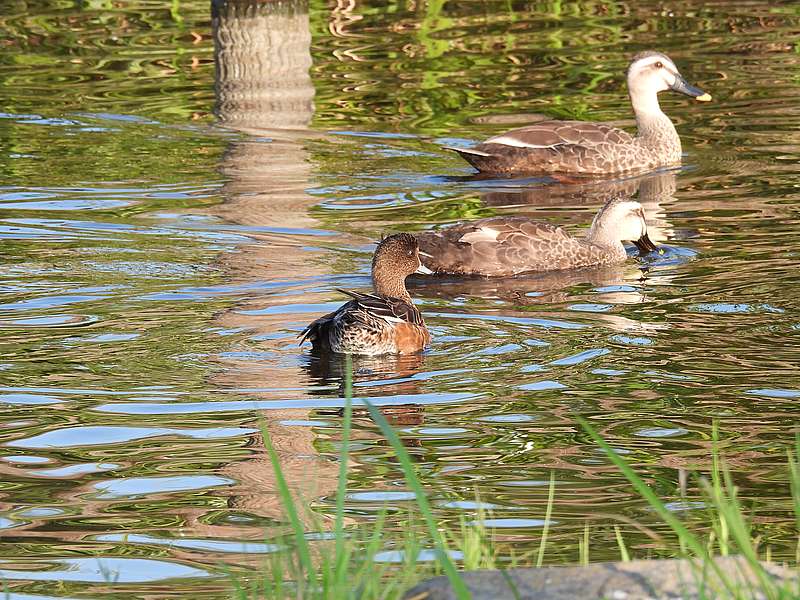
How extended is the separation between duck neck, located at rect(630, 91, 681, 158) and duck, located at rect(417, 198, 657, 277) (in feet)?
10.7

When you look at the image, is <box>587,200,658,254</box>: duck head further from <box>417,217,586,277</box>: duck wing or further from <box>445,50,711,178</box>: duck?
<box>445,50,711,178</box>: duck

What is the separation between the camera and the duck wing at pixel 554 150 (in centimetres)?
1408

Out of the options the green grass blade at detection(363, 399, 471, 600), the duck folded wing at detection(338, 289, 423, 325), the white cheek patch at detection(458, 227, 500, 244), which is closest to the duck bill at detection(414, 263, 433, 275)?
the white cheek patch at detection(458, 227, 500, 244)

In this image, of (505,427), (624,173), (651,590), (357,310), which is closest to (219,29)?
(624,173)

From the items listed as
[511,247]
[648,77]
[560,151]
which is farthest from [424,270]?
[648,77]

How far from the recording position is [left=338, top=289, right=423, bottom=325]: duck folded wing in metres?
8.74

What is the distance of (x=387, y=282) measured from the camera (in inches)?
390

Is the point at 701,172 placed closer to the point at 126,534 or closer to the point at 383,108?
the point at 383,108

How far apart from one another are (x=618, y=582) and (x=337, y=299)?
20.7 feet

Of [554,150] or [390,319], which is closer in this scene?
[390,319]

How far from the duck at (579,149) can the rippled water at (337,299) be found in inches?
7.3

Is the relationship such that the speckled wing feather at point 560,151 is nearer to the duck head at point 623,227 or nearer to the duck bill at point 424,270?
the duck head at point 623,227

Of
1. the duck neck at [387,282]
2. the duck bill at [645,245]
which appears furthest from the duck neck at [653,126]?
the duck neck at [387,282]

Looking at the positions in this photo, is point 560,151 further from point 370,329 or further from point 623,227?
point 370,329
